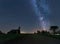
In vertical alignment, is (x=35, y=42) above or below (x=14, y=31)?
below

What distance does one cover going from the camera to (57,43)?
22.9m

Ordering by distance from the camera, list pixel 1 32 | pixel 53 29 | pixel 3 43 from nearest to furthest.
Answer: pixel 3 43, pixel 1 32, pixel 53 29

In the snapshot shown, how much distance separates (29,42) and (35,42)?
832 millimetres

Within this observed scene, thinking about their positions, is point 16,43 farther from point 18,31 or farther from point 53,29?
point 53,29

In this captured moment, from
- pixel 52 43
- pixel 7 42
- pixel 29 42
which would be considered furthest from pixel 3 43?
pixel 52 43

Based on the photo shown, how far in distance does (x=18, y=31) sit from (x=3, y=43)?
10.5 meters

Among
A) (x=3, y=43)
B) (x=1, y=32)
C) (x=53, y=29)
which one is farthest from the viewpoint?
(x=53, y=29)

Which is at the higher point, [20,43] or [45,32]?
[45,32]

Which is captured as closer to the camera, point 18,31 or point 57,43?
point 57,43

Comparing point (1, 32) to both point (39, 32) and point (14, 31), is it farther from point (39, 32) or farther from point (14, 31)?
point (39, 32)

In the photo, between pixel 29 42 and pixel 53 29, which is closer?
pixel 29 42

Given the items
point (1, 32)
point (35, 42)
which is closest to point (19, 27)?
point (1, 32)

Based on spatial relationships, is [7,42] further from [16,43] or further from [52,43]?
[52,43]

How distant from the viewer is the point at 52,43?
74.0 feet
